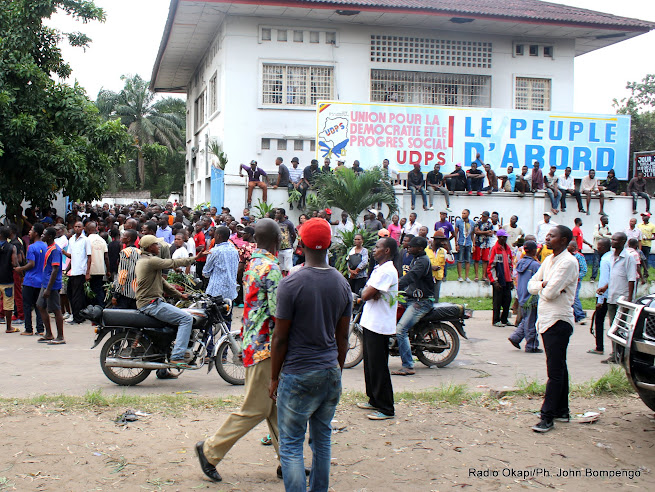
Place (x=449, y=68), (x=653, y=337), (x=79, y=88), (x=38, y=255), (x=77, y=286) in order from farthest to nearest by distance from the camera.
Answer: (x=449, y=68) < (x=79, y=88) < (x=77, y=286) < (x=38, y=255) < (x=653, y=337)

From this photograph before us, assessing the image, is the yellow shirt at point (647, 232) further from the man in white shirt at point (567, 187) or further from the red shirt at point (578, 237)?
the red shirt at point (578, 237)

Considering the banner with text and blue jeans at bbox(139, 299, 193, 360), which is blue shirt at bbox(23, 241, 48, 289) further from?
the banner with text

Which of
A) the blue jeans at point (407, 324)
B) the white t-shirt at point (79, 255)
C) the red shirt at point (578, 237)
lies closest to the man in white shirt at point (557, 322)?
the blue jeans at point (407, 324)

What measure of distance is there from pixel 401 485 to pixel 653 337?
104 inches

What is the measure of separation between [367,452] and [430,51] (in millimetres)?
21047

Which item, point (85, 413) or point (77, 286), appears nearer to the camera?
point (85, 413)

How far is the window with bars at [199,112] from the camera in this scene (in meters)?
28.4

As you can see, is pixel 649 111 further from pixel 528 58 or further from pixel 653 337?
pixel 653 337

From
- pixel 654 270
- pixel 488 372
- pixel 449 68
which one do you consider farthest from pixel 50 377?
pixel 449 68

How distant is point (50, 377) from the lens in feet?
26.1

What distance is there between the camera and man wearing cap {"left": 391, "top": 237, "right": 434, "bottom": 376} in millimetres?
8258

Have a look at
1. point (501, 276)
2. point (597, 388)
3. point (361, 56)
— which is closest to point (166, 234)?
point (501, 276)

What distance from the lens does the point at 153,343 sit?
7645mm

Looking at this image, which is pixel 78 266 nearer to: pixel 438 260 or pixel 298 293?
pixel 438 260
